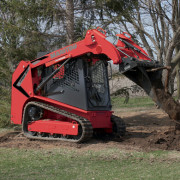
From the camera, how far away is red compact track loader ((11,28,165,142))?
768 cm

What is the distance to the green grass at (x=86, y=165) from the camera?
17.2ft

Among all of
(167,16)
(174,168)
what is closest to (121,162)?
(174,168)

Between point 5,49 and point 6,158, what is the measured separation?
25.3 feet

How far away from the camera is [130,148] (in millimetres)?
7234

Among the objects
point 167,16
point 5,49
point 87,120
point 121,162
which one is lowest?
point 121,162

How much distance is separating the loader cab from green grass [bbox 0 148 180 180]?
1555 millimetres

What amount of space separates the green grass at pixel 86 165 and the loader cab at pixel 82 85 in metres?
1.56

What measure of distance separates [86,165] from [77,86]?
2803 millimetres

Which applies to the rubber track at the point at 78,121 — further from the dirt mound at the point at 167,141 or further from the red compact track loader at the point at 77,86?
the dirt mound at the point at 167,141

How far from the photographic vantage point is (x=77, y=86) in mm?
8352

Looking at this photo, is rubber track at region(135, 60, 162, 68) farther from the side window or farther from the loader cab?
the side window

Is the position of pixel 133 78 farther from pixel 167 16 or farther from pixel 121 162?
pixel 167 16

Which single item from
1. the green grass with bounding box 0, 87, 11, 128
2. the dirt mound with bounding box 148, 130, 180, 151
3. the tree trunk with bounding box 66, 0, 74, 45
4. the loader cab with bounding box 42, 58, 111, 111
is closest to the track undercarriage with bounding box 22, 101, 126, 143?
the loader cab with bounding box 42, 58, 111, 111

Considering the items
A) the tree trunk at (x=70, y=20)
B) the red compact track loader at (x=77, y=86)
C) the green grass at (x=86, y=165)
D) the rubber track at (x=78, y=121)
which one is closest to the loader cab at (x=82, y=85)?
the red compact track loader at (x=77, y=86)
